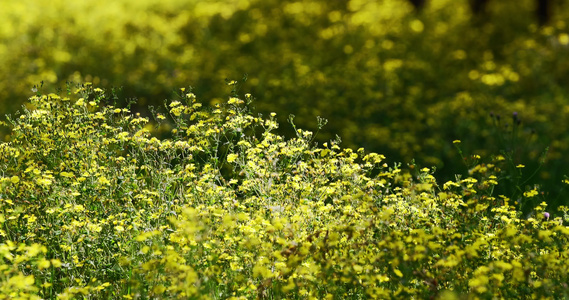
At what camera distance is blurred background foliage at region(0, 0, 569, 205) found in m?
8.05

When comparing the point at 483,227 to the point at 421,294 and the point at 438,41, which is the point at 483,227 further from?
the point at 438,41

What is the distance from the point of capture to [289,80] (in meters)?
8.90

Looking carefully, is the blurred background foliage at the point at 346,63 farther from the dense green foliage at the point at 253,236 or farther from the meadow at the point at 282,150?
the dense green foliage at the point at 253,236

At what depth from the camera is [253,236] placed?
11.0 ft

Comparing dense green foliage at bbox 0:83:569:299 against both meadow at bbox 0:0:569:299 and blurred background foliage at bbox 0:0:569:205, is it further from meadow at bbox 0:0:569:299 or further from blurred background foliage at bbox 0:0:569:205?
blurred background foliage at bbox 0:0:569:205

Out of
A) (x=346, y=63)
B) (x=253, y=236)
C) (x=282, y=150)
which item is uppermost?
(x=346, y=63)

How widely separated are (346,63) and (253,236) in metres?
7.36

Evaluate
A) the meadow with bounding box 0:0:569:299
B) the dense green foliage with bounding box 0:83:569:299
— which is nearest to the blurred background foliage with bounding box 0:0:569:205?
the meadow with bounding box 0:0:569:299

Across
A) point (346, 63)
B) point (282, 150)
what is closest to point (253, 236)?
point (282, 150)

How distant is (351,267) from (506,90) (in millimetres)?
7430

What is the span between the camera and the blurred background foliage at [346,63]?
805 cm

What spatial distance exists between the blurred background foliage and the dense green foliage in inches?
120

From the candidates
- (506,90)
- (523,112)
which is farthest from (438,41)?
(523,112)

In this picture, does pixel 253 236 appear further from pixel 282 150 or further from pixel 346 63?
pixel 346 63
